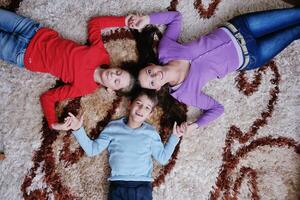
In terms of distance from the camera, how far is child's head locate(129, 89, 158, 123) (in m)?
1.30

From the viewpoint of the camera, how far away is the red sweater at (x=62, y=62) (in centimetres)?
131

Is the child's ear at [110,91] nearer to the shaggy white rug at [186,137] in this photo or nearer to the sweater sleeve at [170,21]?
the shaggy white rug at [186,137]

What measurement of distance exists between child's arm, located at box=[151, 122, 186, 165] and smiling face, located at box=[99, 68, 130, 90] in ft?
0.75

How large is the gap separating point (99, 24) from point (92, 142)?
0.41m

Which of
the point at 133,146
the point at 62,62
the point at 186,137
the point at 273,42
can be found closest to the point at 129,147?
the point at 133,146

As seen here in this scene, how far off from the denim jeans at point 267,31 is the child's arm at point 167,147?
34cm

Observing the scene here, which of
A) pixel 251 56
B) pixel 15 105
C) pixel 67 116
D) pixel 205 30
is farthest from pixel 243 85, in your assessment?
pixel 15 105

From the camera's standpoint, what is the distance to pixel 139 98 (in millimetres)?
1312

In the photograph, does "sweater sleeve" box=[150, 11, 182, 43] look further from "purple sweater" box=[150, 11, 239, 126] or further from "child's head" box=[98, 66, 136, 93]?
"child's head" box=[98, 66, 136, 93]

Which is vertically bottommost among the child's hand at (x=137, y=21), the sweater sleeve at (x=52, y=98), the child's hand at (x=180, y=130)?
the child's hand at (x=180, y=130)

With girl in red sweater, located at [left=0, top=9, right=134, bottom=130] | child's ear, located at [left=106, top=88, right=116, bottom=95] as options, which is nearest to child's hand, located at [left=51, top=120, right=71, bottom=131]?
girl in red sweater, located at [left=0, top=9, right=134, bottom=130]

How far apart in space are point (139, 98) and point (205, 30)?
1.26 feet

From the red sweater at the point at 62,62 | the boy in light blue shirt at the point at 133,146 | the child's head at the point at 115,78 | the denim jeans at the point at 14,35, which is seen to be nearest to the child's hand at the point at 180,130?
the boy in light blue shirt at the point at 133,146

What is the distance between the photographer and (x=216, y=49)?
136 centimetres
